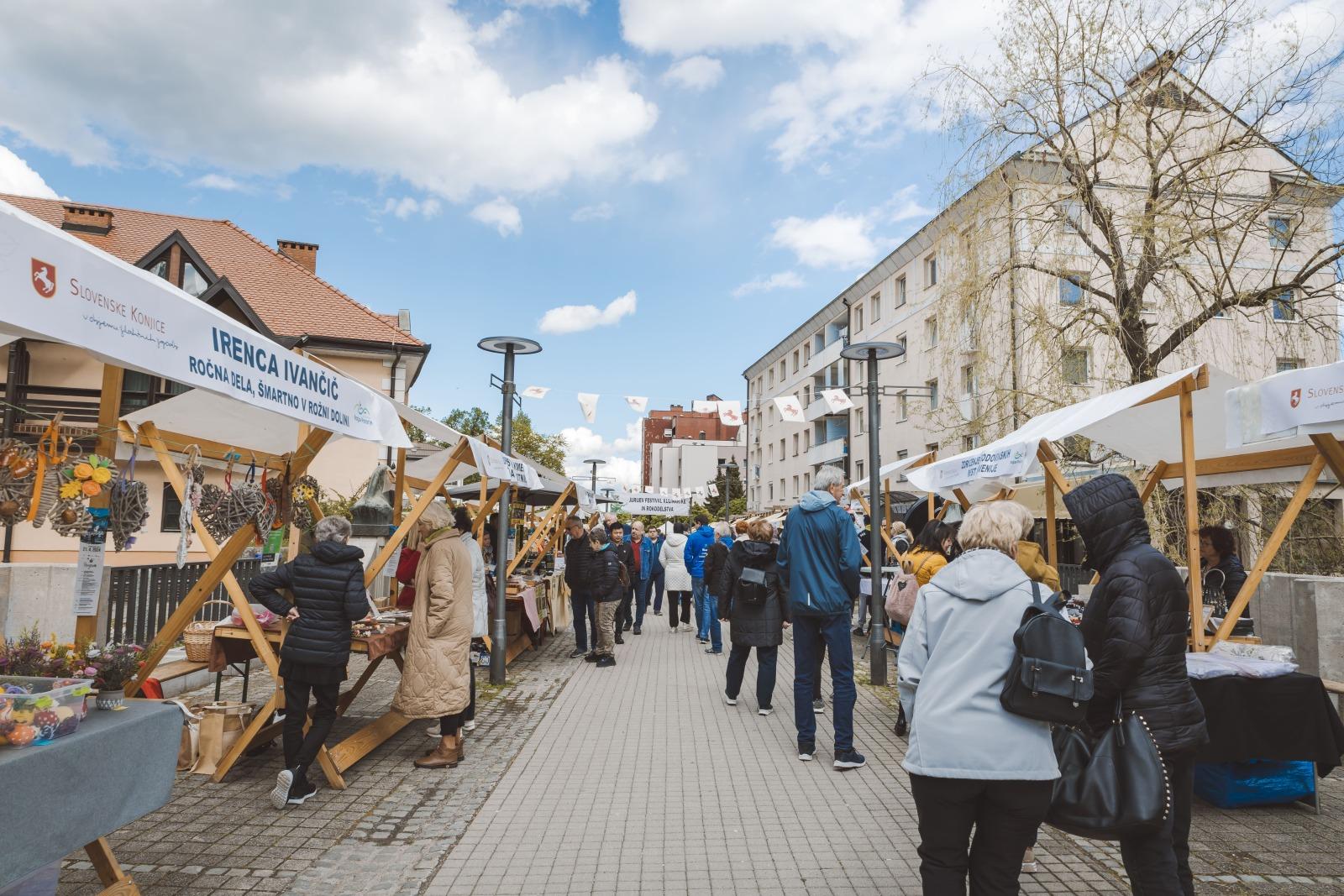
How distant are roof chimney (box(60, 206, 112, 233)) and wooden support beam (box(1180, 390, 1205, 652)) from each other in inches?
1152

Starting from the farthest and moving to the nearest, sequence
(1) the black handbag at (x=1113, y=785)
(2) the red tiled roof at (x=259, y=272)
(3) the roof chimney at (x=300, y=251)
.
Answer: (3) the roof chimney at (x=300, y=251)
(2) the red tiled roof at (x=259, y=272)
(1) the black handbag at (x=1113, y=785)

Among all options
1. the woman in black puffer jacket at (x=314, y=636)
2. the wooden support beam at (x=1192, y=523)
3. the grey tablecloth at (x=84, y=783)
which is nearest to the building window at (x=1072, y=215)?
the wooden support beam at (x=1192, y=523)

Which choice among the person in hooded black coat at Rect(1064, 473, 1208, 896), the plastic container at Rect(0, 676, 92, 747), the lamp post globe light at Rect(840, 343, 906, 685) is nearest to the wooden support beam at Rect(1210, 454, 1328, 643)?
the person in hooded black coat at Rect(1064, 473, 1208, 896)

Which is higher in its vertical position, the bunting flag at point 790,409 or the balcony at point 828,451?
the balcony at point 828,451

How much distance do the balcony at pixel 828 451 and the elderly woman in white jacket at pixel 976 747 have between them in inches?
1500

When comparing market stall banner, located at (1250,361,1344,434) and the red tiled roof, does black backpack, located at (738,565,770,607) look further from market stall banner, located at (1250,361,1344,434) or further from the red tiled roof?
the red tiled roof

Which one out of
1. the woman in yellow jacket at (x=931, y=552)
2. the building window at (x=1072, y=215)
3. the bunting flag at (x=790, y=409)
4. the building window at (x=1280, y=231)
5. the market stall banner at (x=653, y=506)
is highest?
the building window at (x=1072, y=215)

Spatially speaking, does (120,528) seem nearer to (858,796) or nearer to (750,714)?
(858,796)

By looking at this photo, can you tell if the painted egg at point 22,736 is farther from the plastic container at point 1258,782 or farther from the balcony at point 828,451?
the balcony at point 828,451

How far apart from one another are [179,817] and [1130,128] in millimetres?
12872

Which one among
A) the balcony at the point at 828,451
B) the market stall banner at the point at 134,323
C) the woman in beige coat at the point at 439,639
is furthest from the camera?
the balcony at the point at 828,451

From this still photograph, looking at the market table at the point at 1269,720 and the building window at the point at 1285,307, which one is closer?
the market table at the point at 1269,720

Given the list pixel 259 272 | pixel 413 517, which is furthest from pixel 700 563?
pixel 259 272

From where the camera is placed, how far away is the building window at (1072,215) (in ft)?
37.5
